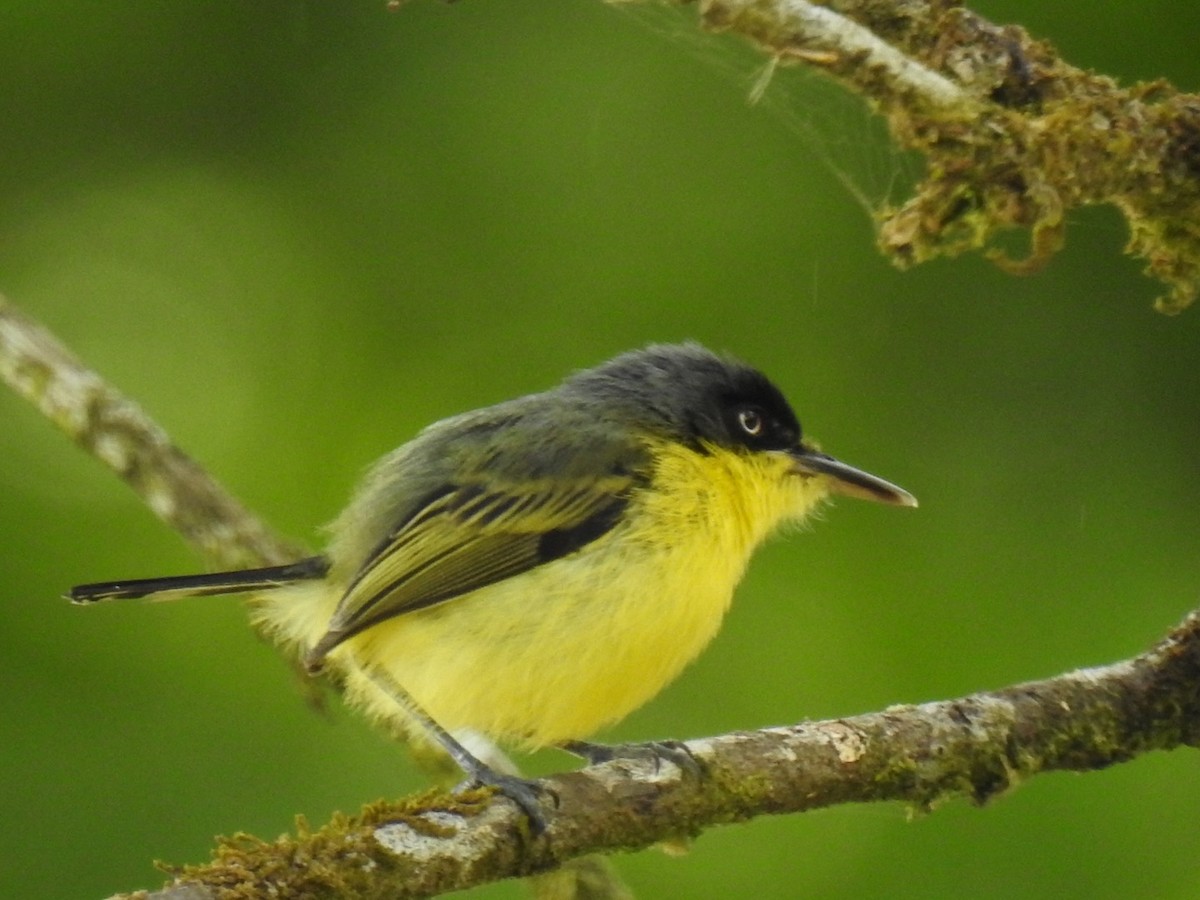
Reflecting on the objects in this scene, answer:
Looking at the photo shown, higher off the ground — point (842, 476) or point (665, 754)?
point (842, 476)

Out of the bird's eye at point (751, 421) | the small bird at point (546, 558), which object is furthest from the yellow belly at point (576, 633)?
the bird's eye at point (751, 421)

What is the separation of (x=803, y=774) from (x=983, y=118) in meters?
1.30

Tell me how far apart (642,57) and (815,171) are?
75cm

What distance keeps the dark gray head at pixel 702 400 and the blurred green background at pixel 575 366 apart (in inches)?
24.5

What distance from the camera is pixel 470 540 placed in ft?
12.5

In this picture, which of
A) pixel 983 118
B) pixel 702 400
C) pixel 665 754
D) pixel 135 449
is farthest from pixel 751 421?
→ pixel 135 449

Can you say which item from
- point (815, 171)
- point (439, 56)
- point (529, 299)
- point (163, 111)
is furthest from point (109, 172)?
point (815, 171)

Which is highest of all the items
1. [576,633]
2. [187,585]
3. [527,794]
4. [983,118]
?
[983,118]

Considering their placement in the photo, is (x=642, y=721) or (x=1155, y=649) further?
(x=642, y=721)

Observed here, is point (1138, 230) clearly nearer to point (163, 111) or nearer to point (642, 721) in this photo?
point (642, 721)

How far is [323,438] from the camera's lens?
17.2 ft

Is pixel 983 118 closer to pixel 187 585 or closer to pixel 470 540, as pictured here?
pixel 470 540

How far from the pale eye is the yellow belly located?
39 cm

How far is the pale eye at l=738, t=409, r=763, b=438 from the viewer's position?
14.0ft
